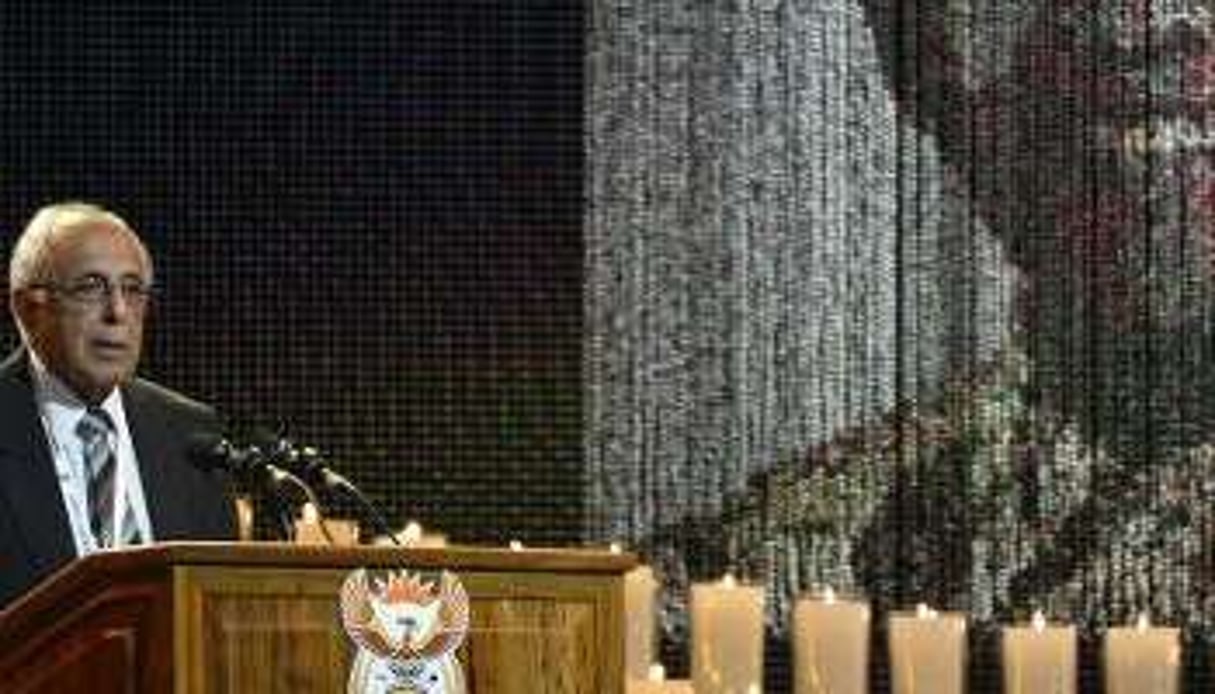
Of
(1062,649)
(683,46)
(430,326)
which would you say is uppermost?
(683,46)

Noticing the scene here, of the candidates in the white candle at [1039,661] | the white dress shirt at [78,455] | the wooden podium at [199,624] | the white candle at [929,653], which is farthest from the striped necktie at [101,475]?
the white candle at [1039,661]

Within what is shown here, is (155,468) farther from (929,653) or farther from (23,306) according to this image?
(929,653)

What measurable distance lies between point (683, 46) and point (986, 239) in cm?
64

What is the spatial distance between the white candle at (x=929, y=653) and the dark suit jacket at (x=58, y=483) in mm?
1386

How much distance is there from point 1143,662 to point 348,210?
63.6 inches

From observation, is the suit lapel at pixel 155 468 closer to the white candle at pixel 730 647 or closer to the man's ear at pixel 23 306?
the man's ear at pixel 23 306

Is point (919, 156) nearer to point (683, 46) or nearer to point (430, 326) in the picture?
point (683, 46)

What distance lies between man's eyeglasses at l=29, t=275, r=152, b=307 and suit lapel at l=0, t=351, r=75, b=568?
11 cm

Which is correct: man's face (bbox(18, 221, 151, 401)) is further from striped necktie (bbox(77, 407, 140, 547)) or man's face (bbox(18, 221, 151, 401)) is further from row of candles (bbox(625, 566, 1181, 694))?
row of candles (bbox(625, 566, 1181, 694))

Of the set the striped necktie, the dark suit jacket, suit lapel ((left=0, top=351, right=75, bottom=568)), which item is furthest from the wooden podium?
the striped necktie

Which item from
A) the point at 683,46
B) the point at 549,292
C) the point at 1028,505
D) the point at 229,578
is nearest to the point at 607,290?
the point at 549,292

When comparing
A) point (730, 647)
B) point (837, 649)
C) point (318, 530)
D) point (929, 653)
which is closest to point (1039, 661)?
point (929, 653)

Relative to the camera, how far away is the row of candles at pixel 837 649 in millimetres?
4320

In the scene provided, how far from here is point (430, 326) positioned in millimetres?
5258
